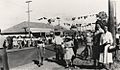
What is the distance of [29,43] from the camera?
88.9 ft

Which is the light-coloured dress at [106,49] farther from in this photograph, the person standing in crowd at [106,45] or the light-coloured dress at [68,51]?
the light-coloured dress at [68,51]

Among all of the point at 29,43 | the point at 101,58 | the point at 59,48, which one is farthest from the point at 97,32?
the point at 29,43

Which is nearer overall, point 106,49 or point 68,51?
point 106,49

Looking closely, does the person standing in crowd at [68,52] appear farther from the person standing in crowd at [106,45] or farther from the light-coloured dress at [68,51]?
the person standing in crowd at [106,45]

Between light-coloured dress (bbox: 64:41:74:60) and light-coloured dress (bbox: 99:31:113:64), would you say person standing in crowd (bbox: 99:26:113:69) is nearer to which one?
light-coloured dress (bbox: 99:31:113:64)

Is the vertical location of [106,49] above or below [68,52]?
above

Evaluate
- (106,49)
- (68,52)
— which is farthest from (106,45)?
(68,52)

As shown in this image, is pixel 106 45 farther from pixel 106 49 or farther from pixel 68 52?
pixel 68 52

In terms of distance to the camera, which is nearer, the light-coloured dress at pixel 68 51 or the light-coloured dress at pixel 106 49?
the light-coloured dress at pixel 106 49

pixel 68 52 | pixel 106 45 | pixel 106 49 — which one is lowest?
pixel 68 52

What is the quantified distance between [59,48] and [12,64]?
250 centimetres

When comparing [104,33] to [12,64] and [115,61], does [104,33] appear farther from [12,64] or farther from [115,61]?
[12,64]

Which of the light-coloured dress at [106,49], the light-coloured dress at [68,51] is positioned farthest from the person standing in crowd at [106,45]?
the light-coloured dress at [68,51]

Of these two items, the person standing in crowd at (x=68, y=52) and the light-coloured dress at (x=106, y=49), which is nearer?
the light-coloured dress at (x=106, y=49)
